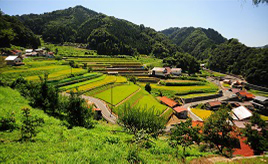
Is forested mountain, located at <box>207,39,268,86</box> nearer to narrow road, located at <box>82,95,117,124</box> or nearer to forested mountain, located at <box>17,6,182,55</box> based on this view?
forested mountain, located at <box>17,6,182,55</box>

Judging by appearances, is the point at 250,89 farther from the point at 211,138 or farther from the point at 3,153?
the point at 3,153

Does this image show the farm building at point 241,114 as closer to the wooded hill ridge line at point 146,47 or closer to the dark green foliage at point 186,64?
the wooded hill ridge line at point 146,47

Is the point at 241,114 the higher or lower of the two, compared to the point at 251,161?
lower

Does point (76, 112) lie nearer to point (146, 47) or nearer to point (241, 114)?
point (241, 114)

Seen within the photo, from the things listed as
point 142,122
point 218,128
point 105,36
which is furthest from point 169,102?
point 105,36

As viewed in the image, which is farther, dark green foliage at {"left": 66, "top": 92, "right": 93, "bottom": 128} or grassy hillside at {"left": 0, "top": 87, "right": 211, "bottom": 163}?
dark green foliage at {"left": 66, "top": 92, "right": 93, "bottom": 128}

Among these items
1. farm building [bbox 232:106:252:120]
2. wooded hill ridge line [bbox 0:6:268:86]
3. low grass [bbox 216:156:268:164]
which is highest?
wooded hill ridge line [bbox 0:6:268:86]

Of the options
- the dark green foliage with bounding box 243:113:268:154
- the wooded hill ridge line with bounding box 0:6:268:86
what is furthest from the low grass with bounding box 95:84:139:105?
the wooded hill ridge line with bounding box 0:6:268:86

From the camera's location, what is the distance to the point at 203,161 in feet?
30.6

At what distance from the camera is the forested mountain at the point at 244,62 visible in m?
73.8

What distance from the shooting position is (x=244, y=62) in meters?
92.3

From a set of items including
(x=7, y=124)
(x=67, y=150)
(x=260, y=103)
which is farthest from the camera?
(x=260, y=103)

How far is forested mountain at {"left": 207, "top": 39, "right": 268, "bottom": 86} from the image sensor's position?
2906 inches

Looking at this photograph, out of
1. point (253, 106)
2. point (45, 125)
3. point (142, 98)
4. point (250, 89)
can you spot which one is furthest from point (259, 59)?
point (45, 125)
